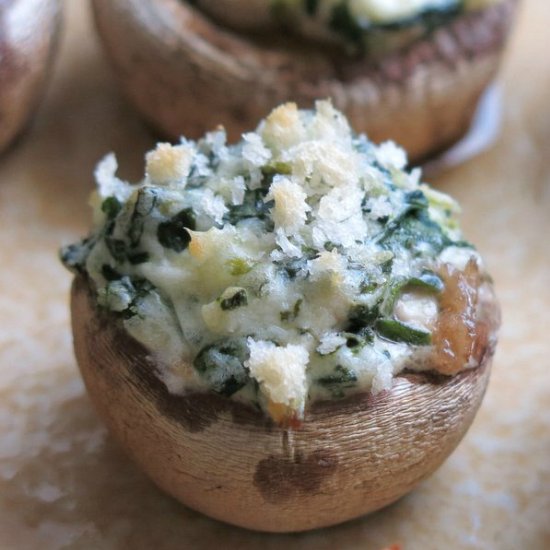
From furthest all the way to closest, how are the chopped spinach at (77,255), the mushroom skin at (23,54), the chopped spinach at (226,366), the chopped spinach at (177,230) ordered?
the mushroom skin at (23,54)
the chopped spinach at (77,255)
the chopped spinach at (177,230)
the chopped spinach at (226,366)

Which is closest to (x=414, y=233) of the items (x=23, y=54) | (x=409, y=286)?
(x=409, y=286)

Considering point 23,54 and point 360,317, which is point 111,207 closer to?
point 360,317

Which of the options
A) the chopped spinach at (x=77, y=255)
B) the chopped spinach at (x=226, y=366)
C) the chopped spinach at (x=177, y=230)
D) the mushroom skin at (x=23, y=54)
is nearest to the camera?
the chopped spinach at (x=226, y=366)

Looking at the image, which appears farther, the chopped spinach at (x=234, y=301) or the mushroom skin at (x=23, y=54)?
the mushroom skin at (x=23, y=54)

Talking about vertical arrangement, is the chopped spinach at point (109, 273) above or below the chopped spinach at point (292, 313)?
below

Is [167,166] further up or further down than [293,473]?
further up

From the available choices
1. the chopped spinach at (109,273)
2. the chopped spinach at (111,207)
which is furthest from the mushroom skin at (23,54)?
the chopped spinach at (109,273)

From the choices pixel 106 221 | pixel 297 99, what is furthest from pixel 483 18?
pixel 106 221

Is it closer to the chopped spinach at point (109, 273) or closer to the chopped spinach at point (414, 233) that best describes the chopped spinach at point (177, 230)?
the chopped spinach at point (109, 273)
